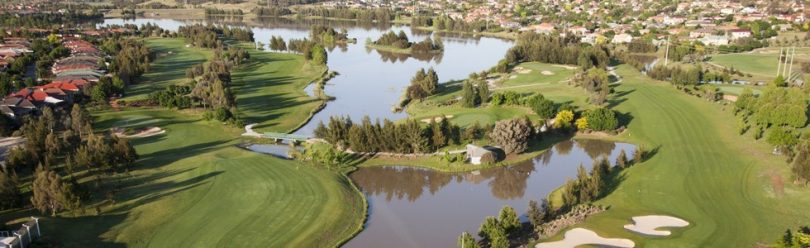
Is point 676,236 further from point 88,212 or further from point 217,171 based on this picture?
point 88,212

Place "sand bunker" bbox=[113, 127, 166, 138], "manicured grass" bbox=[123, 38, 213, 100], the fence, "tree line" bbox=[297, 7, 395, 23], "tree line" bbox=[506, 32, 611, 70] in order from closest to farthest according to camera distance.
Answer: the fence, "sand bunker" bbox=[113, 127, 166, 138], "manicured grass" bbox=[123, 38, 213, 100], "tree line" bbox=[506, 32, 611, 70], "tree line" bbox=[297, 7, 395, 23]

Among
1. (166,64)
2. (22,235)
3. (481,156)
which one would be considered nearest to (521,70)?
(481,156)

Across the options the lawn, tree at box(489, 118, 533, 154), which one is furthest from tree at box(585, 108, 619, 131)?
the lawn

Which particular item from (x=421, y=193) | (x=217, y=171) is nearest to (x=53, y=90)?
(x=217, y=171)

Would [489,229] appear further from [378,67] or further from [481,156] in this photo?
[378,67]

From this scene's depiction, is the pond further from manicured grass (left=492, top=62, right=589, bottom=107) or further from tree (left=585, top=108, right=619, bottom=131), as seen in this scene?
tree (left=585, top=108, right=619, bottom=131)

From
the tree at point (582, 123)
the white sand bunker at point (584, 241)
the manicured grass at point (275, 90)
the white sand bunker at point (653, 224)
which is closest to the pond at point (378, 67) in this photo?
the manicured grass at point (275, 90)
